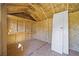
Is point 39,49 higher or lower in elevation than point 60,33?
lower

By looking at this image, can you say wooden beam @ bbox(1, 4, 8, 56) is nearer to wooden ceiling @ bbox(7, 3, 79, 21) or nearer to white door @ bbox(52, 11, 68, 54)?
wooden ceiling @ bbox(7, 3, 79, 21)

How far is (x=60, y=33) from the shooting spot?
1.60m

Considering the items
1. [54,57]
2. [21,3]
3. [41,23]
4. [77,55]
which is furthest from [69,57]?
[21,3]

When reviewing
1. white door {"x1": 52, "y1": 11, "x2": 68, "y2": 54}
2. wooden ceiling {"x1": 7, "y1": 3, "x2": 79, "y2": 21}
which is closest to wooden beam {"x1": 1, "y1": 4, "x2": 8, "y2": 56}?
wooden ceiling {"x1": 7, "y1": 3, "x2": 79, "y2": 21}

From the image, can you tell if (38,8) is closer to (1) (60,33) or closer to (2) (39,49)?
(1) (60,33)

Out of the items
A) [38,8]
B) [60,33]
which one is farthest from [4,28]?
→ [60,33]

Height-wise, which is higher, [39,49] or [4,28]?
[4,28]

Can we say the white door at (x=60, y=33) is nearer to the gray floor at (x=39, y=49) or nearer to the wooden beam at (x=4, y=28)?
the gray floor at (x=39, y=49)

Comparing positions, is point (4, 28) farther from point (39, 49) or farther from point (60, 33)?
point (60, 33)

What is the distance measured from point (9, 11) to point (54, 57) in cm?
99

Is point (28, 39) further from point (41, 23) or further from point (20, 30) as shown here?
point (41, 23)

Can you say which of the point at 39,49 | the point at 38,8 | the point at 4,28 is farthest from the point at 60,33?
A: the point at 4,28


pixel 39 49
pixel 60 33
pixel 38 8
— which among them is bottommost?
pixel 39 49

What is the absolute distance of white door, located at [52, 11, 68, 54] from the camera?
1.57 m
